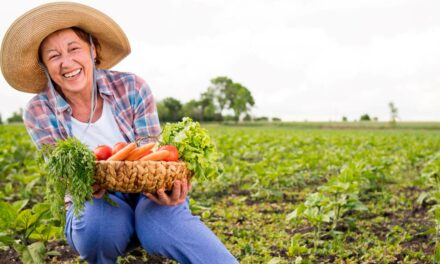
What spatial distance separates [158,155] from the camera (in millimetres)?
2648

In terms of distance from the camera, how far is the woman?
2785 mm

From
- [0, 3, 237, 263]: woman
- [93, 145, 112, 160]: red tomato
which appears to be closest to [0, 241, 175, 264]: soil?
[0, 3, 237, 263]: woman

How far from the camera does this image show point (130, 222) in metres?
2.92

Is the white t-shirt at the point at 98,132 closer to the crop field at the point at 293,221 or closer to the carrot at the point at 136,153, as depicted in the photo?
the crop field at the point at 293,221

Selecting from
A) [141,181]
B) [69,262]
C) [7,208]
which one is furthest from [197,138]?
[69,262]

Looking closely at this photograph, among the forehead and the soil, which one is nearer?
the forehead

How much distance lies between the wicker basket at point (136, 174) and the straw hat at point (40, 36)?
101cm

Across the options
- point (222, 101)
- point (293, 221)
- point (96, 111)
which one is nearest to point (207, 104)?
point (222, 101)

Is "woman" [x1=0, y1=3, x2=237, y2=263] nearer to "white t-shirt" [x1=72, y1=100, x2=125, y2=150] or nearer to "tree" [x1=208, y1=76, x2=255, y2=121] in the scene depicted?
"white t-shirt" [x1=72, y1=100, x2=125, y2=150]

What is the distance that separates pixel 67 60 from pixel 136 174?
94 centimetres

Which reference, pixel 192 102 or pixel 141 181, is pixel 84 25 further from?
pixel 192 102

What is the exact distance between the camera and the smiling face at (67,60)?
3098 mm

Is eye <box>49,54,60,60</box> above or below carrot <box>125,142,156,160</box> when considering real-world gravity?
above

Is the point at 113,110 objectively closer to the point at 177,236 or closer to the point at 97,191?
the point at 97,191
